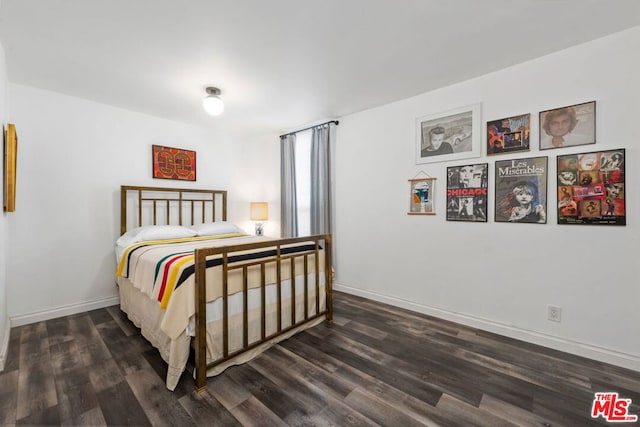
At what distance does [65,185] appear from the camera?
Result: 9.50 feet

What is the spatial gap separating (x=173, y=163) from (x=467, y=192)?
363 cm

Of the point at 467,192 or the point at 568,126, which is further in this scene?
the point at 467,192

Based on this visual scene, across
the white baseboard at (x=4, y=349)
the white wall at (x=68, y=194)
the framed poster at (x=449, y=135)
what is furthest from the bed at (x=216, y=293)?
the framed poster at (x=449, y=135)

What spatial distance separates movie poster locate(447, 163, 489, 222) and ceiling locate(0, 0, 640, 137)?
2.90 feet

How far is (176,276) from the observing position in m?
1.79

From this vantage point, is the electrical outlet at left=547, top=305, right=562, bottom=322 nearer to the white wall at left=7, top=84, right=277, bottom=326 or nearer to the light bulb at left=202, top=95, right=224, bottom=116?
the light bulb at left=202, top=95, right=224, bottom=116

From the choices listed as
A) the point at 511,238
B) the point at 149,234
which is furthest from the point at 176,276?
the point at 511,238

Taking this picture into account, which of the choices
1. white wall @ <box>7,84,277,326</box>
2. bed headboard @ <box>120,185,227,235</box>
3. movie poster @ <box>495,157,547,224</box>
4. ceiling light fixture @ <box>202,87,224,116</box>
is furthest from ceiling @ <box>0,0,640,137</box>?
bed headboard @ <box>120,185,227,235</box>

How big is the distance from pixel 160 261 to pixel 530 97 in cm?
328

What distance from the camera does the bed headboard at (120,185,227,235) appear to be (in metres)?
3.32

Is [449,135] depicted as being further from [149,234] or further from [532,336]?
[149,234]

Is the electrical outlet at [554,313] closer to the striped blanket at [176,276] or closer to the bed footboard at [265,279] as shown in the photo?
the bed footboard at [265,279]

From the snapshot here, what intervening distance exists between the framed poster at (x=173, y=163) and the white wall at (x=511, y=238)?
7.19ft

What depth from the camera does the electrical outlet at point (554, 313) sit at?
2166mm
